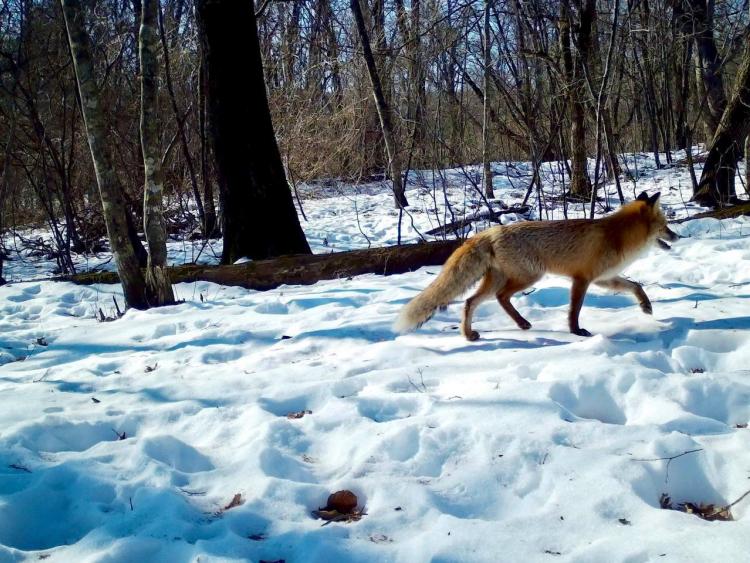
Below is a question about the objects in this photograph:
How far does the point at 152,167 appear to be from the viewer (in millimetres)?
7129

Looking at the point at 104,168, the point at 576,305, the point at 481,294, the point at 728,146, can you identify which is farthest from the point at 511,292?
the point at 728,146

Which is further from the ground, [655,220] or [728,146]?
[728,146]

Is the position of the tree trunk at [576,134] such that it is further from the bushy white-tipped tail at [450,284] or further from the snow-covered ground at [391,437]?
the bushy white-tipped tail at [450,284]

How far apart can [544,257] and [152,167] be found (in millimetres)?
4794

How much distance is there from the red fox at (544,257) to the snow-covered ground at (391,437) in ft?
1.06

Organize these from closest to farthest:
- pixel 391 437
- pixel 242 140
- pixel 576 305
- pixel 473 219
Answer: pixel 391 437, pixel 576 305, pixel 242 140, pixel 473 219

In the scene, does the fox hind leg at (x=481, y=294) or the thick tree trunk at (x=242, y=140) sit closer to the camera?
the fox hind leg at (x=481, y=294)

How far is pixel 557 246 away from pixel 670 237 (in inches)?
44.1

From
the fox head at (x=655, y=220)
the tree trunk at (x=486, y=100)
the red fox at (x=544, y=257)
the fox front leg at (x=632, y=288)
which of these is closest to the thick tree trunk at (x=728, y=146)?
the tree trunk at (x=486, y=100)

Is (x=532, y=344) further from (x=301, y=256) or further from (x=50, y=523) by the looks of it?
(x=301, y=256)

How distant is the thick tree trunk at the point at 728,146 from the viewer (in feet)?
33.0

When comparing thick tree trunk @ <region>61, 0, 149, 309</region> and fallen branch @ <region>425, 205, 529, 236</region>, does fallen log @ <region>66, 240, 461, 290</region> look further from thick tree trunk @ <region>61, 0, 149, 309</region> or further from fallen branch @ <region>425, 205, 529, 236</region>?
fallen branch @ <region>425, 205, 529, 236</region>

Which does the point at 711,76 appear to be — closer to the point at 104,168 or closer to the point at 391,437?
the point at 104,168

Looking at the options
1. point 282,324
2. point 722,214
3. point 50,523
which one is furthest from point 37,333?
point 722,214
